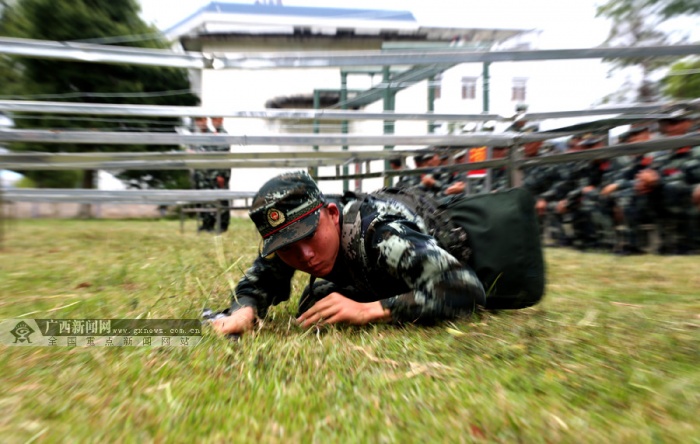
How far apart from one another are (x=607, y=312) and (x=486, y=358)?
1.02 m

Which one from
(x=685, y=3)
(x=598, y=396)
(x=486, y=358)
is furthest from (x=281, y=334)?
(x=685, y=3)

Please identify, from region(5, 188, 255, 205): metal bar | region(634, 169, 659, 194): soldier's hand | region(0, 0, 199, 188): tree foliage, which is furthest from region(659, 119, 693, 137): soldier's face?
region(0, 0, 199, 188): tree foliage

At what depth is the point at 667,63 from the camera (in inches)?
183

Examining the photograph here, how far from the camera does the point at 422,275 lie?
161 cm

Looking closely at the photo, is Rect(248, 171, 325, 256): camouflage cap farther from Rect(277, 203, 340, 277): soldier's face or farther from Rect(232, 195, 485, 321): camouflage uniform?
Rect(232, 195, 485, 321): camouflage uniform

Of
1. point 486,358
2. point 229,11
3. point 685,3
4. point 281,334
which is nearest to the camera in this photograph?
point 486,358

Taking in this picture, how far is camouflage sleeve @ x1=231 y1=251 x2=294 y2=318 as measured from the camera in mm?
1953

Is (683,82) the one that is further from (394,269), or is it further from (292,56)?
(394,269)

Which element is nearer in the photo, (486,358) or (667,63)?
(486,358)

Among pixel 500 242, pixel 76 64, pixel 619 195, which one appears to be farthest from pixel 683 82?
pixel 76 64

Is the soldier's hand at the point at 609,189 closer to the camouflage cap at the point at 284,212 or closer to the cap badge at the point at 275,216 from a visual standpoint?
the camouflage cap at the point at 284,212

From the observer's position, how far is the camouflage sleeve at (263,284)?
6.41 ft

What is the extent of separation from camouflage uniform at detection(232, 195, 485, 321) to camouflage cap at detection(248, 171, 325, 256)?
0.22 m

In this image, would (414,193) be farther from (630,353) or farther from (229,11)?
(229,11)
